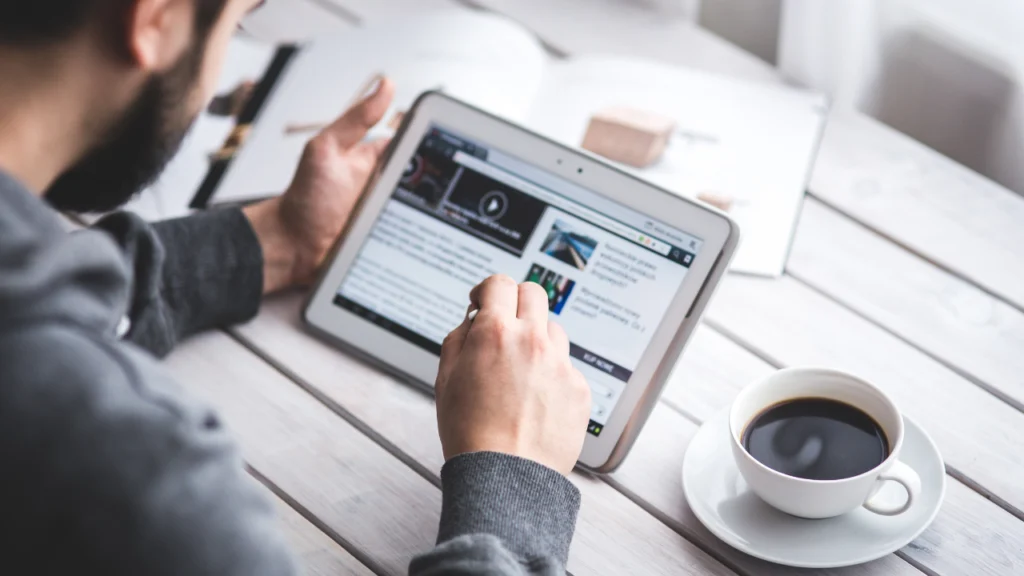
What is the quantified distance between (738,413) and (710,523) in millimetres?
77

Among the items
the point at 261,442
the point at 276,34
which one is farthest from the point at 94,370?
the point at 276,34

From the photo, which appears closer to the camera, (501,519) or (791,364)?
(501,519)

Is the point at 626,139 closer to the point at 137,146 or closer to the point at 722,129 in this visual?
the point at 722,129

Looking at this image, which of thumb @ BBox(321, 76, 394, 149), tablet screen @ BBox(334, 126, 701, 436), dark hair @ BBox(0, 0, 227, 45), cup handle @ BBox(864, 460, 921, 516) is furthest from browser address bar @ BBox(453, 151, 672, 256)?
dark hair @ BBox(0, 0, 227, 45)

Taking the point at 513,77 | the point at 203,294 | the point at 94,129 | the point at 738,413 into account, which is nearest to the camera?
the point at 94,129

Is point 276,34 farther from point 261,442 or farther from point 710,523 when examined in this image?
point 710,523

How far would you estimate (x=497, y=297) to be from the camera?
0.69 metres

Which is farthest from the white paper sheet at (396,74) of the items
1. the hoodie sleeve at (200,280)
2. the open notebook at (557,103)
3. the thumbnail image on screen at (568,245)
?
the thumbnail image on screen at (568,245)

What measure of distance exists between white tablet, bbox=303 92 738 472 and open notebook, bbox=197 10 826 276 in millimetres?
133

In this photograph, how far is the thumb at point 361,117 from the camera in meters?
0.88

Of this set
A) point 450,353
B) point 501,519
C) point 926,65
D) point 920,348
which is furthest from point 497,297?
point 926,65

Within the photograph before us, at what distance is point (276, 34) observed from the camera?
1.13 m

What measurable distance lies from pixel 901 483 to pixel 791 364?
0.58 feet

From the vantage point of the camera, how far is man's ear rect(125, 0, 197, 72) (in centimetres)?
50
